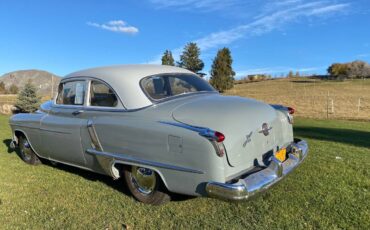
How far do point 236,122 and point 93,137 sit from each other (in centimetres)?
205

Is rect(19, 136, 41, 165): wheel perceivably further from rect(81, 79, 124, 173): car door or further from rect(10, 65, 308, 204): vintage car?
rect(81, 79, 124, 173): car door

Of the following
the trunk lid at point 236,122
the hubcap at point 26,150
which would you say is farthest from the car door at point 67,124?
the trunk lid at point 236,122

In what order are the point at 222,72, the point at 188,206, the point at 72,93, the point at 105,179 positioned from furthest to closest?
1. the point at 222,72
2. the point at 105,179
3. the point at 72,93
4. the point at 188,206

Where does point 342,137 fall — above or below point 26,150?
below

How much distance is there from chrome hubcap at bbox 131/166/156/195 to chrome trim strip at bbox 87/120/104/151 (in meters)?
0.59

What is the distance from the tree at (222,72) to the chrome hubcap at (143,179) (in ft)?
130

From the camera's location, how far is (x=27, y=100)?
25.3m

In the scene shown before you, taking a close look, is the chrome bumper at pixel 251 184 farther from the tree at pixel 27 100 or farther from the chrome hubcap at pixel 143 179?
the tree at pixel 27 100

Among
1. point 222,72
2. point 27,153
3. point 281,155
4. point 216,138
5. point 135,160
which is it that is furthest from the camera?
point 222,72

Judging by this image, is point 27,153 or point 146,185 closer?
point 146,185

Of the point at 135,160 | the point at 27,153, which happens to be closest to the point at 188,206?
the point at 135,160

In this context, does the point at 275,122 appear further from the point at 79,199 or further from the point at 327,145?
the point at 327,145

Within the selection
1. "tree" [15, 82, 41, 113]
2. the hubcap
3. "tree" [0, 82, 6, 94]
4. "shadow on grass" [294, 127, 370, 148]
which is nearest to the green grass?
the hubcap

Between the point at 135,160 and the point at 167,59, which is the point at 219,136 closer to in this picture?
the point at 135,160
